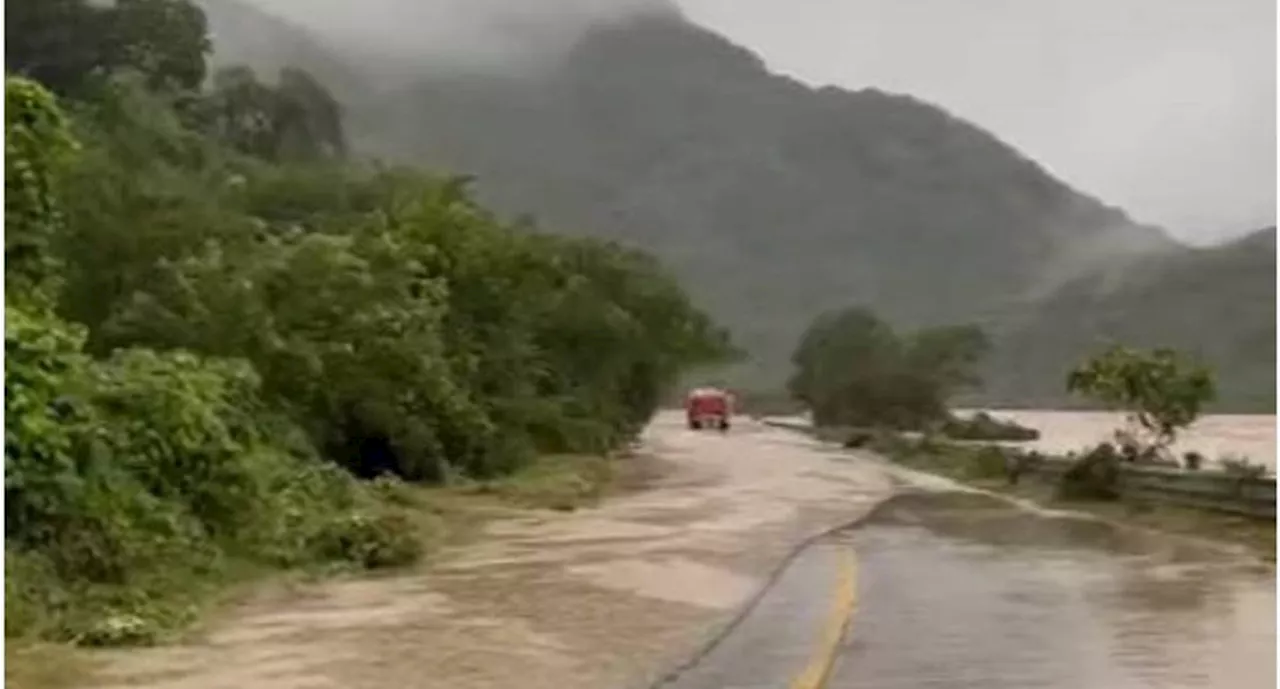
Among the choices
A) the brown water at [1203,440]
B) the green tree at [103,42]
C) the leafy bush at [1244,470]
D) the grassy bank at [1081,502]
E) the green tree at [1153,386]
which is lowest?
the grassy bank at [1081,502]

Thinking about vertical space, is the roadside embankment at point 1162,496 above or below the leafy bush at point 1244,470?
below

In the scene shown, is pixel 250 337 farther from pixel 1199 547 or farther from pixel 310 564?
pixel 1199 547

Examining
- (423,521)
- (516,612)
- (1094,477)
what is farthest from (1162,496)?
(516,612)

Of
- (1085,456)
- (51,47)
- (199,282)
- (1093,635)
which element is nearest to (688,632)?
(1093,635)

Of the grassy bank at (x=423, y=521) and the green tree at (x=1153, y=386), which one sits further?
the green tree at (x=1153, y=386)

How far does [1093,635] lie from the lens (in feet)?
54.2

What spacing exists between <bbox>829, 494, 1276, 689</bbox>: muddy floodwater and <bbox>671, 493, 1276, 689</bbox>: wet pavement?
0.8 inches

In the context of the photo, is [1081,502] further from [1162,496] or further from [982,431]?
[982,431]

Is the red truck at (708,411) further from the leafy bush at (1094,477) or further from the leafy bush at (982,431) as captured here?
the leafy bush at (1094,477)

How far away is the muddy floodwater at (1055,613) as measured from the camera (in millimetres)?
14094

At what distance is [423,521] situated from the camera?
96.3 ft

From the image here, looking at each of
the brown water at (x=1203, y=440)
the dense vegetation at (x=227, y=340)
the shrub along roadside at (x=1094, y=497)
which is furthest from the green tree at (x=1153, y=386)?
the brown water at (x=1203, y=440)

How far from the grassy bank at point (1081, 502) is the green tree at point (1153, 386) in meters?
2.31

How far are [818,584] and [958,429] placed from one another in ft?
237
